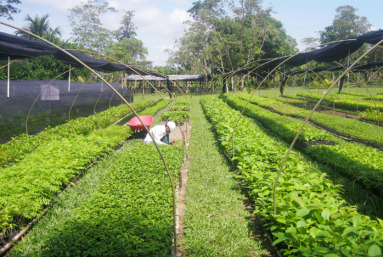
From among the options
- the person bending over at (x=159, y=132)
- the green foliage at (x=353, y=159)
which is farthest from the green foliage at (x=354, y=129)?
the person bending over at (x=159, y=132)

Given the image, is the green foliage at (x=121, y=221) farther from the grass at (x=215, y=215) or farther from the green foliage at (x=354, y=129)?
the green foliage at (x=354, y=129)

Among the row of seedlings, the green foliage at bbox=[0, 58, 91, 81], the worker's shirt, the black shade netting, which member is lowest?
the row of seedlings

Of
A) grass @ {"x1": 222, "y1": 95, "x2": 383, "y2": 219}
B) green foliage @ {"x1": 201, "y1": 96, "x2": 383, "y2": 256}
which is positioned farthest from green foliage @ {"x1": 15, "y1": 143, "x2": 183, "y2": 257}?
grass @ {"x1": 222, "y1": 95, "x2": 383, "y2": 219}

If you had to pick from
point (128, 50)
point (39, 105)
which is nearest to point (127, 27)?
point (128, 50)

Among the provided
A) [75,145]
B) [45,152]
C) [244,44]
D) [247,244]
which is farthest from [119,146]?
[244,44]

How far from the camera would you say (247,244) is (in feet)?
10.6

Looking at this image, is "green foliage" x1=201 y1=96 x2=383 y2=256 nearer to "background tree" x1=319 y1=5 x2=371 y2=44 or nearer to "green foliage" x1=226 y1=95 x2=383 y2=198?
"green foliage" x1=226 y1=95 x2=383 y2=198

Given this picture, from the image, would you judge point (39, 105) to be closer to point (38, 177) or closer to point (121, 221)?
point (38, 177)

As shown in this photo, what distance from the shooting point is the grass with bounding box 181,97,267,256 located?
3.14 meters

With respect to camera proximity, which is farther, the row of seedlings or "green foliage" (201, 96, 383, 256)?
the row of seedlings

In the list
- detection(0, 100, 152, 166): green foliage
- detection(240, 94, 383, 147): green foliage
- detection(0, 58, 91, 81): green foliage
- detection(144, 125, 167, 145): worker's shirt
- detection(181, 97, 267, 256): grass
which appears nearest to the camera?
detection(181, 97, 267, 256): grass

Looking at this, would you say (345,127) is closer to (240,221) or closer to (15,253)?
(240,221)

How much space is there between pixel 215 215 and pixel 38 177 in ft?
8.93

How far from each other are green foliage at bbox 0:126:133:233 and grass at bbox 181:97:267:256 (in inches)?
80.0
